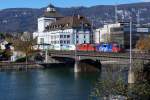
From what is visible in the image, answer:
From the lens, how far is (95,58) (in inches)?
2458

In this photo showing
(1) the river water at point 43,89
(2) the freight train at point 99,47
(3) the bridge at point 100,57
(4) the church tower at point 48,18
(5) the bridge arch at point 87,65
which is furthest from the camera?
(4) the church tower at point 48,18

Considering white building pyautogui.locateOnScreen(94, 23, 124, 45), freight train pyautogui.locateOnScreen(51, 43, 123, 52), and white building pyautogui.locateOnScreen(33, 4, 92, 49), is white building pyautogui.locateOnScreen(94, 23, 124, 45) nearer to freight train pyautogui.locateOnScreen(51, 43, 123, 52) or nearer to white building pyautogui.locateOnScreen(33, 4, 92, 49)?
white building pyautogui.locateOnScreen(33, 4, 92, 49)

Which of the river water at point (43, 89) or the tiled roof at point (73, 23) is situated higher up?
the tiled roof at point (73, 23)

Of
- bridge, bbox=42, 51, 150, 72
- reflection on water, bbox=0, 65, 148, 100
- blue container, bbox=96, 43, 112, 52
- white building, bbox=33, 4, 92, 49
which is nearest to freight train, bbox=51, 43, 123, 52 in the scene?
blue container, bbox=96, 43, 112, 52

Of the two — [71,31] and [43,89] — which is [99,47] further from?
[43,89]

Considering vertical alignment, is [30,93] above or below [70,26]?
below

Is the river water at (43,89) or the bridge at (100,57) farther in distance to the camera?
the bridge at (100,57)

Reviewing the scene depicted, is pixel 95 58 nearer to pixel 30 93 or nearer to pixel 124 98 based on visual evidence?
pixel 30 93

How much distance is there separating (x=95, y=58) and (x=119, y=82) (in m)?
39.3

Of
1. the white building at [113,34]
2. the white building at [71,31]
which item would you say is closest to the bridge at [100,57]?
the white building at [71,31]

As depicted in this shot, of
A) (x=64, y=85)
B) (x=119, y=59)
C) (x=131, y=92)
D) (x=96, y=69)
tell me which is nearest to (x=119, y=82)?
(x=131, y=92)

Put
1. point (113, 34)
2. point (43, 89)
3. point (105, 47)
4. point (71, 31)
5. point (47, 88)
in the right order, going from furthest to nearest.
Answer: point (113, 34), point (71, 31), point (105, 47), point (47, 88), point (43, 89)

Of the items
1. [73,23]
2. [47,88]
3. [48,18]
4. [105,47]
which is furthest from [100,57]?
[48,18]

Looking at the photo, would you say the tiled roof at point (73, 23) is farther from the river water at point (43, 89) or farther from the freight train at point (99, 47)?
the river water at point (43, 89)
